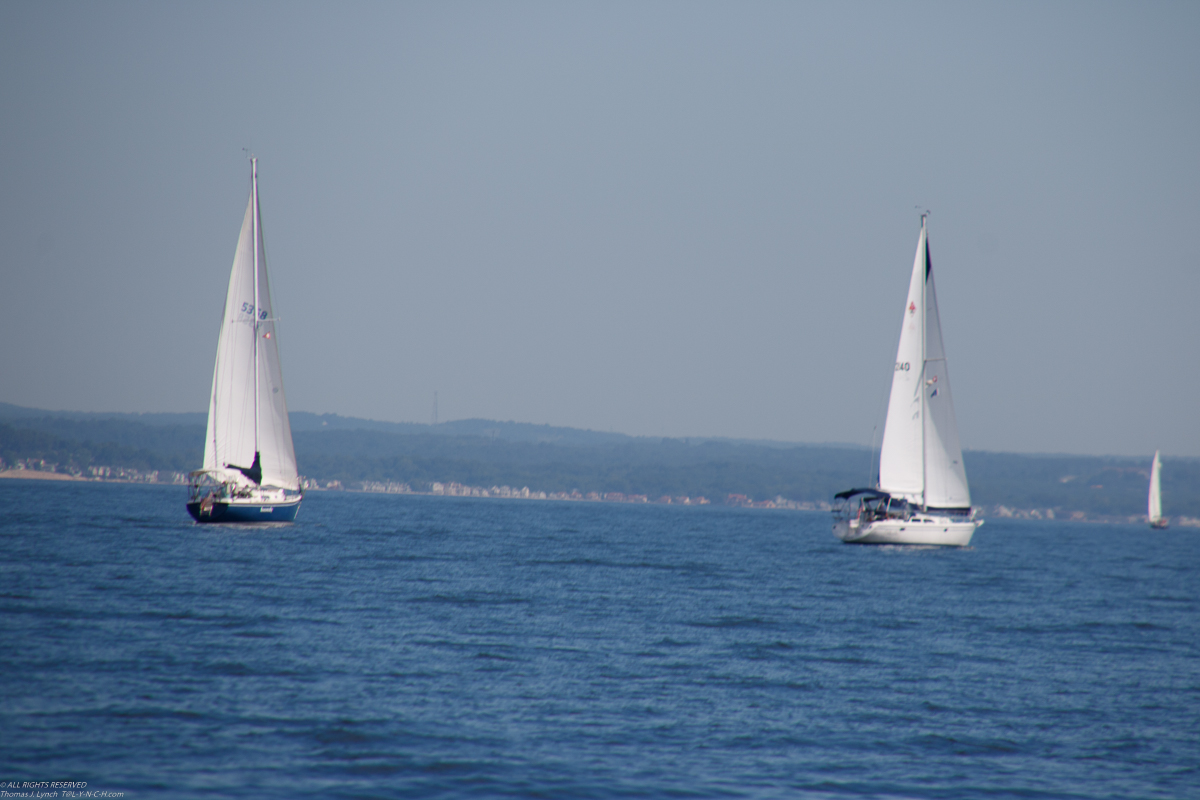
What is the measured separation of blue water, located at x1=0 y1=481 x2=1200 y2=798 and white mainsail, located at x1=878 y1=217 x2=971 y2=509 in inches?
796

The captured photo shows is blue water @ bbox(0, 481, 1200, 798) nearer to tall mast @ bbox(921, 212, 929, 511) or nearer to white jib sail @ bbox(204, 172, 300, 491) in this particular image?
white jib sail @ bbox(204, 172, 300, 491)

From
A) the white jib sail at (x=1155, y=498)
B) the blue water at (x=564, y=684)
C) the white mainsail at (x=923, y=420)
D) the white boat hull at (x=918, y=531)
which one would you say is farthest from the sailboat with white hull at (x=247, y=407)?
the white jib sail at (x=1155, y=498)

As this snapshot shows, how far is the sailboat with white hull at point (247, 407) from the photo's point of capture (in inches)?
2231

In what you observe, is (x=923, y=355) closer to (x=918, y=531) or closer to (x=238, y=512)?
(x=918, y=531)

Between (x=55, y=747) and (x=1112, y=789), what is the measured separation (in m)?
16.0

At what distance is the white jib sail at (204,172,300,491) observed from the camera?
2232 inches

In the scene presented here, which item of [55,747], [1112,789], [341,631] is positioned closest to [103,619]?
[341,631]

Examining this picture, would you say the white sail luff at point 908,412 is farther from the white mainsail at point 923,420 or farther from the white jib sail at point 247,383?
the white jib sail at point 247,383

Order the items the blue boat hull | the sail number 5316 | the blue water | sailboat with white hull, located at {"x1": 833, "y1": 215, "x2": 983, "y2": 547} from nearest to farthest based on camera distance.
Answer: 1. the blue water
2. the blue boat hull
3. the sail number 5316
4. sailboat with white hull, located at {"x1": 833, "y1": 215, "x2": 983, "y2": 547}

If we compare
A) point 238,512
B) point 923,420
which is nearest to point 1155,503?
point 923,420

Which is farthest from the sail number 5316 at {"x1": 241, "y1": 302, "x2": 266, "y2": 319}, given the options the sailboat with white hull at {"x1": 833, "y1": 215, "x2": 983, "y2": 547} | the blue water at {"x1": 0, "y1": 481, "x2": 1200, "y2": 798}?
the sailboat with white hull at {"x1": 833, "y1": 215, "x2": 983, "y2": 547}

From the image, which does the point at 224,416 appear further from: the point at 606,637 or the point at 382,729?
the point at 382,729

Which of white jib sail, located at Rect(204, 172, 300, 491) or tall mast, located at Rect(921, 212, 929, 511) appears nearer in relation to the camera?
white jib sail, located at Rect(204, 172, 300, 491)

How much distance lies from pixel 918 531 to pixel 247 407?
40.2m
